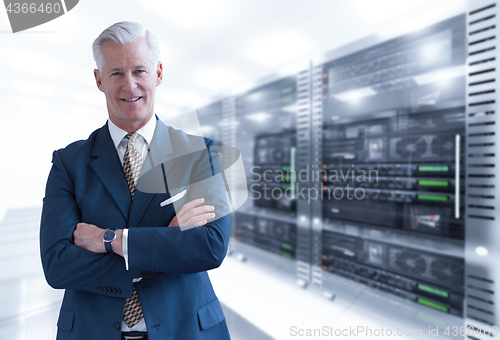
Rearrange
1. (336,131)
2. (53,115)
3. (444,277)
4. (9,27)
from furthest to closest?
1. (336,131)
2. (444,277)
3. (53,115)
4. (9,27)

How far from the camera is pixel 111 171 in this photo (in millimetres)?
918

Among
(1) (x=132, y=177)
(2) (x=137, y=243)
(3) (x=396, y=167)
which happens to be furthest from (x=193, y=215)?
(3) (x=396, y=167)

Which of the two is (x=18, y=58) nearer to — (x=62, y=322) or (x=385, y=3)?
(x=62, y=322)

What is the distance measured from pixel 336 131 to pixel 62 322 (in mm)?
2066

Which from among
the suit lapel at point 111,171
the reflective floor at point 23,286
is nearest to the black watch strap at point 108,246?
the suit lapel at point 111,171

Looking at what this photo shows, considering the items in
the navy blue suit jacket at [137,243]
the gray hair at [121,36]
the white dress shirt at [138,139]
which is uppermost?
the gray hair at [121,36]

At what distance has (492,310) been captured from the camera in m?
1.35

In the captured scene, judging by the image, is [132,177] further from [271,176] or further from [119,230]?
[271,176]

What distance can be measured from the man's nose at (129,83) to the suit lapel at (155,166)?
0.18m

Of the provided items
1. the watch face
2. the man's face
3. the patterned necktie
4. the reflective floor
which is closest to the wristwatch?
the watch face

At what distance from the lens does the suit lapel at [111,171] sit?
2.90 ft

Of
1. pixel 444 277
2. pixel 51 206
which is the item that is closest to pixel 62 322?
pixel 51 206

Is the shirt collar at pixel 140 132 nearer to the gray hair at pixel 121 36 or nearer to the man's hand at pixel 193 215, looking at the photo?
the gray hair at pixel 121 36

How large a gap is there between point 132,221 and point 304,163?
169 centimetres
